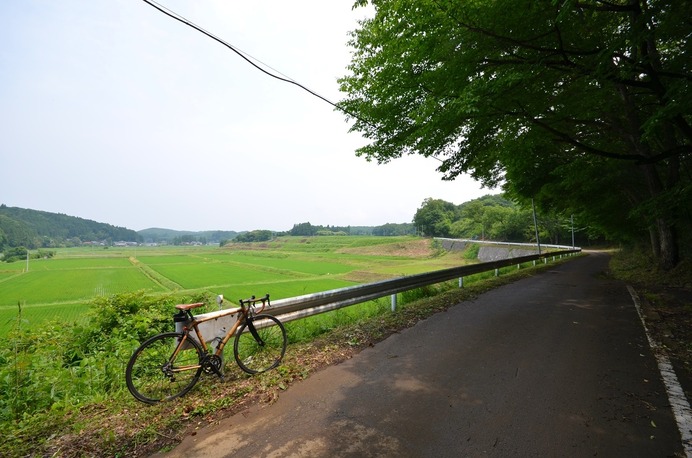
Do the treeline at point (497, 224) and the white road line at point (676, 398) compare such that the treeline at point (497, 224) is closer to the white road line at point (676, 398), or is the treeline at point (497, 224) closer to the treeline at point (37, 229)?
the white road line at point (676, 398)

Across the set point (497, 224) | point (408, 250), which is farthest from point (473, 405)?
point (408, 250)

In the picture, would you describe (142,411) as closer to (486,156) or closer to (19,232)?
(486,156)

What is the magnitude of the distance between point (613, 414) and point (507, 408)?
96 centimetres

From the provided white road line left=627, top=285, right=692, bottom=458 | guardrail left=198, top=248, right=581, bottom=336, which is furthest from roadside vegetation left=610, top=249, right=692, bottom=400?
guardrail left=198, top=248, right=581, bottom=336

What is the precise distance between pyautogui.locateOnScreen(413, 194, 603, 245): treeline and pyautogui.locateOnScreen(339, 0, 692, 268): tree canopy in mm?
17072

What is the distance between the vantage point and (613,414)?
290 centimetres

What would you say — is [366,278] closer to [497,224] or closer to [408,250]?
[408,250]

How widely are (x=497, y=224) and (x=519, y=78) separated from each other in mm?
76098

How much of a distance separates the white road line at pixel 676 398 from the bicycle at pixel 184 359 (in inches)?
163

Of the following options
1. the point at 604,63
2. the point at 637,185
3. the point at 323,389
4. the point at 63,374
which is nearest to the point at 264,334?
the point at 323,389

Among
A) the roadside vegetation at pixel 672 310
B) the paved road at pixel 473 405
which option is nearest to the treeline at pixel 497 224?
the roadside vegetation at pixel 672 310

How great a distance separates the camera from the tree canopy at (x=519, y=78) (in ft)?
18.0

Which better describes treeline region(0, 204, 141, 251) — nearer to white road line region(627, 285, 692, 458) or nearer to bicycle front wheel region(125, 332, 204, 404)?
bicycle front wheel region(125, 332, 204, 404)

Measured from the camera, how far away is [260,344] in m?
4.59
